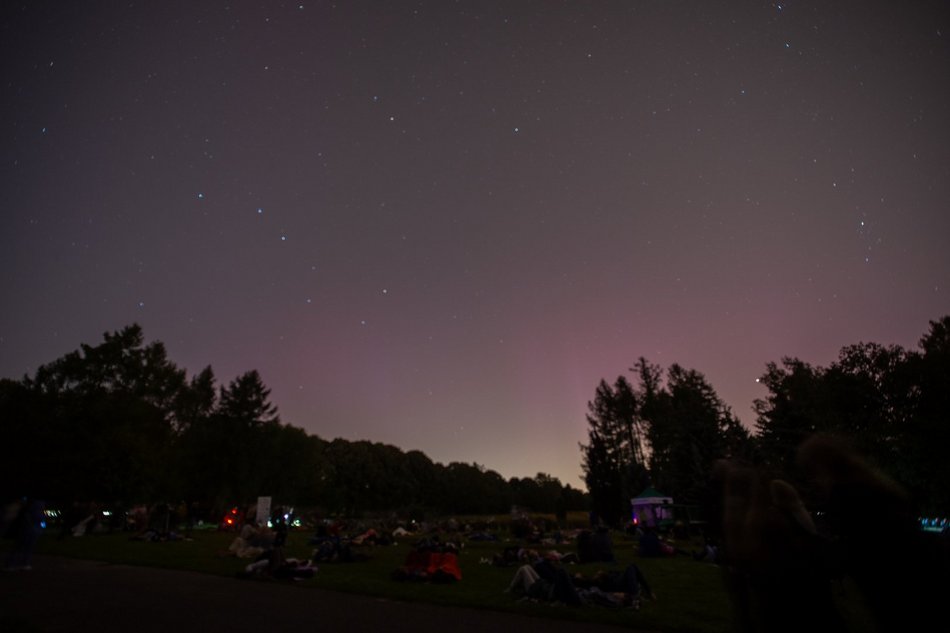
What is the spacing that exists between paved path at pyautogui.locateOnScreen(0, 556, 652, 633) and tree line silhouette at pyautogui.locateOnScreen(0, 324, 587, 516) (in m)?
36.5

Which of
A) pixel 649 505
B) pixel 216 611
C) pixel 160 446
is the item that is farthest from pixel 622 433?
pixel 216 611

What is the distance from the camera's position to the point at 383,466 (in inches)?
4791

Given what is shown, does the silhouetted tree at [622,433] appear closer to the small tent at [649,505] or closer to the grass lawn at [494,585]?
the small tent at [649,505]

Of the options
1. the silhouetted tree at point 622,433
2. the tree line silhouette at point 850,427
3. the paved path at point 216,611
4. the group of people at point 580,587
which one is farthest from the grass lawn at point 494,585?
the silhouetted tree at point 622,433

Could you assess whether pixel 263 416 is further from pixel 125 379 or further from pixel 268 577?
pixel 268 577

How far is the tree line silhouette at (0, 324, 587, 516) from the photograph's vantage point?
4156cm

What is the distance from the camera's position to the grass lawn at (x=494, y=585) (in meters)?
8.21

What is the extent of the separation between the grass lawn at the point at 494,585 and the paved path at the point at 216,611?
1.91 ft

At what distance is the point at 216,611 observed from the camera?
8562mm

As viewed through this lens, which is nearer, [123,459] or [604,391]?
[123,459]

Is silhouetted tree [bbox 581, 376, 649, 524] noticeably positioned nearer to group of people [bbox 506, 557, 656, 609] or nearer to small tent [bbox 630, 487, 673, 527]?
small tent [bbox 630, 487, 673, 527]

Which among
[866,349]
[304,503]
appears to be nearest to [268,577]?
[866,349]

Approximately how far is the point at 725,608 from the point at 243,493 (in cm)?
7318

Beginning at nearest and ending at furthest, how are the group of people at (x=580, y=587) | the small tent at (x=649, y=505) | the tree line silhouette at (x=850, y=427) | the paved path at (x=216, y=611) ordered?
the paved path at (x=216, y=611) < the group of people at (x=580, y=587) < the tree line silhouette at (x=850, y=427) < the small tent at (x=649, y=505)
